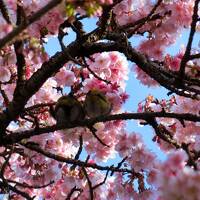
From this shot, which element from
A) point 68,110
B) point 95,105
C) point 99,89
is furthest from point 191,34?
point 99,89

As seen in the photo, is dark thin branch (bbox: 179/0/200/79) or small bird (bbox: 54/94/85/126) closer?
dark thin branch (bbox: 179/0/200/79)

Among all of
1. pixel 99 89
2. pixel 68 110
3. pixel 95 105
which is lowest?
pixel 68 110

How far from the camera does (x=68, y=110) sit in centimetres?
425

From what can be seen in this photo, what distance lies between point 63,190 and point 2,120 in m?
2.42

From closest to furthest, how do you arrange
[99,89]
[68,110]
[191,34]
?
[191,34] → [68,110] → [99,89]

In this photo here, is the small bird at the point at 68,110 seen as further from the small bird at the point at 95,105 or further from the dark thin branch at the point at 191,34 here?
the dark thin branch at the point at 191,34

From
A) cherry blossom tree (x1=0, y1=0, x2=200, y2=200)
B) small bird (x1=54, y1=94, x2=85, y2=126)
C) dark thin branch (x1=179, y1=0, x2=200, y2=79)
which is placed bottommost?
small bird (x1=54, y1=94, x2=85, y2=126)

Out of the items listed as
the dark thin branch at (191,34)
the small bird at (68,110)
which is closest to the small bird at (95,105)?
the small bird at (68,110)

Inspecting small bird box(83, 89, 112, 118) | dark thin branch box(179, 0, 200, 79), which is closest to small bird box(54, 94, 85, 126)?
small bird box(83, 89, 112, 118)

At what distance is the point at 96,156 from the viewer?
647 cm

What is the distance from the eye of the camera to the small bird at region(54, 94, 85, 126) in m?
4.23

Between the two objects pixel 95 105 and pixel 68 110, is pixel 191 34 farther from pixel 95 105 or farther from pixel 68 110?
pixel 68 110

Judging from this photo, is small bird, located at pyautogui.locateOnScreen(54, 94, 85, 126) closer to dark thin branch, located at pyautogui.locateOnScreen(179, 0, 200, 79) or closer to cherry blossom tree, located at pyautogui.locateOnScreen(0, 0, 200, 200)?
cherry blossom tree, located at pyautogui.locateOnScreen(0, 0, 200, 200)

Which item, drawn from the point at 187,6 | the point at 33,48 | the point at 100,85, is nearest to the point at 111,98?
the point at 100,85
